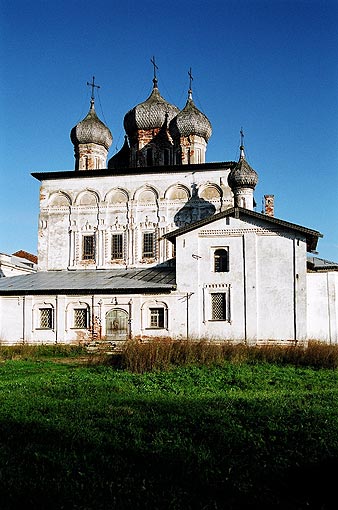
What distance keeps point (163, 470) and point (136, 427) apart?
1.88 m

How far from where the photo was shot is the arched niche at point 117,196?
81.4 ft

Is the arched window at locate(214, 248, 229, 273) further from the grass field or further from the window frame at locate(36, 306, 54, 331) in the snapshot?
the grass field

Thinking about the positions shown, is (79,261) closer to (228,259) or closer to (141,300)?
(141,300)

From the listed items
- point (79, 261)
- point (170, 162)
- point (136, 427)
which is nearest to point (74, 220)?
point (79, 261)

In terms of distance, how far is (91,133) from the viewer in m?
26.4

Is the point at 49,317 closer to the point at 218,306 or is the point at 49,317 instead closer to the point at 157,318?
the point at 157,318

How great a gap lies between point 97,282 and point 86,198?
521cm

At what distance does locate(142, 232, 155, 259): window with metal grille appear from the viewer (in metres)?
24.1

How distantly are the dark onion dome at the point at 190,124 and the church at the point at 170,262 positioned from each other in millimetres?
56

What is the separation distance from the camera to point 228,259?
66.3 feet

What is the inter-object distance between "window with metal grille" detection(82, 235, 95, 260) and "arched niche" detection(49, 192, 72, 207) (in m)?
1.89

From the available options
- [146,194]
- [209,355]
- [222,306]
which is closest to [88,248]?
[146,194]

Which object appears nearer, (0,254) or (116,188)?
(116,188)

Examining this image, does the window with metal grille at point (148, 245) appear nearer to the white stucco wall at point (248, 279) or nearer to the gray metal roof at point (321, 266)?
the white stucco wall at point (248, 279)
